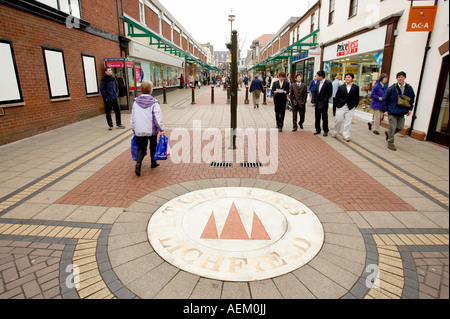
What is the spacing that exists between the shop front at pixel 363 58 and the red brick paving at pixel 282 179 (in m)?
6.41

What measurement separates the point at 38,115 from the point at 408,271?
9.68 m

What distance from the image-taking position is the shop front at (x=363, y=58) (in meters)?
10.5

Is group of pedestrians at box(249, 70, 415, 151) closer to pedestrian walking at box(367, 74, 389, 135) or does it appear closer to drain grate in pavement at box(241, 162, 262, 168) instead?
pedestrian walking at box(367, 74, 389, 135)

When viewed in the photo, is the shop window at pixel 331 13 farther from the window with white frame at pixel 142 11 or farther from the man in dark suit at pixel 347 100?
the window with white frame at pixel 142 11

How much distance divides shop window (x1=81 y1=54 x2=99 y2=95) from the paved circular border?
932cm

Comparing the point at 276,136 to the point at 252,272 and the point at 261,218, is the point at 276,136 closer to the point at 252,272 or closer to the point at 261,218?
the point at 261,218

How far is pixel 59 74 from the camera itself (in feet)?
30.5

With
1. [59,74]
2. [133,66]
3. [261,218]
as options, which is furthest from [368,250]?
[133,66]

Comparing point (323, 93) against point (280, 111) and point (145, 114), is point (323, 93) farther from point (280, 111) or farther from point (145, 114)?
point (145, 114)

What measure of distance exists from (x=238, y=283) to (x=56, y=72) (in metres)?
9.70

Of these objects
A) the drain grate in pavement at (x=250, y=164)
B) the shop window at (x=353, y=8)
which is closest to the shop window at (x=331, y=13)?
the shop window at (x=353, y=8)

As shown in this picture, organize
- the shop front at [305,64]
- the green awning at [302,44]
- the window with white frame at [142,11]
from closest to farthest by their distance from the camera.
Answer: the green awning at [302,44] < the window with white frame at [142,11] < the shop front at [305,64]

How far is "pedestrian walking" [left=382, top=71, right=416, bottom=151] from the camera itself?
6.56 metres
